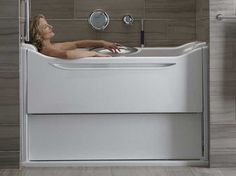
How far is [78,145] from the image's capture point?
3293 millimetres

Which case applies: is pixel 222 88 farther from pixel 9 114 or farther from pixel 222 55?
pixel 9 114

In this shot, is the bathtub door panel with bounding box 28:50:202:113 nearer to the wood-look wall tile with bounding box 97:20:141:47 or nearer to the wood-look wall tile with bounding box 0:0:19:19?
the wood-look wall tile with bounding box 0:0:19:19

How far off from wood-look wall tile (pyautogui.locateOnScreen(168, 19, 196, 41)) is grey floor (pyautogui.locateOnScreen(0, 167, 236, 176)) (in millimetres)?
1159

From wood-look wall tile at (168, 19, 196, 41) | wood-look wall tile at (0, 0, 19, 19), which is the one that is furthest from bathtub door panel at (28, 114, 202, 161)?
wood-look wall tile at (168, 19, 196, 41)

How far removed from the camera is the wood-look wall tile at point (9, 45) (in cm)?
318

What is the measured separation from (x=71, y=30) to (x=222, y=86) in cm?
130

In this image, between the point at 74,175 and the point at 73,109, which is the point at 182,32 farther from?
the point at 74,175

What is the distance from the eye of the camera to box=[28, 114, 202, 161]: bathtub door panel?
10.8 feet

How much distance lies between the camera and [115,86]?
3258mm

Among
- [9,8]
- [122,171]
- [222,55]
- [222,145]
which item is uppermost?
[9,8]

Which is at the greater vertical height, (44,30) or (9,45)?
(44,30)

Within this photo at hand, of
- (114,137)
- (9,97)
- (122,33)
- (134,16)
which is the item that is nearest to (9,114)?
(9,97)

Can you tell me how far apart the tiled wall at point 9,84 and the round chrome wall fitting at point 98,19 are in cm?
94

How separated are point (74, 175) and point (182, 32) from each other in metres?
1.51
